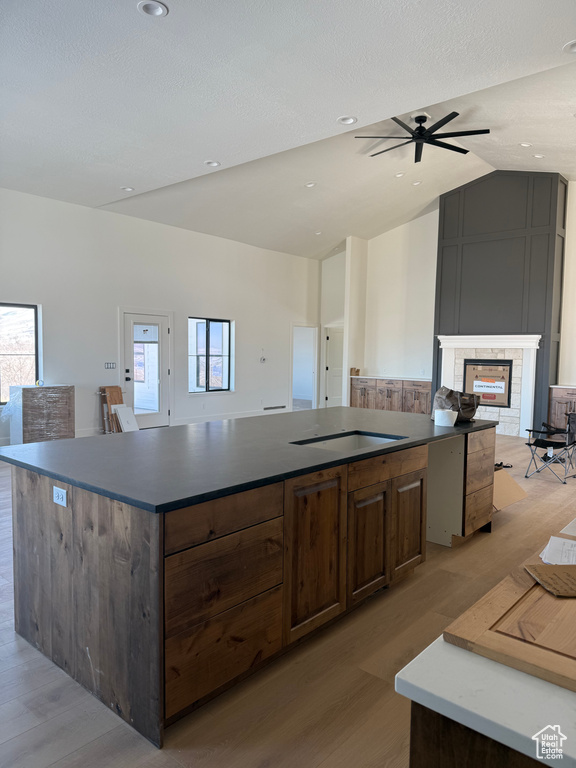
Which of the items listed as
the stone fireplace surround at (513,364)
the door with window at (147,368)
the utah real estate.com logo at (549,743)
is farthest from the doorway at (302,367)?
the utah real estate.com logo at (549,743)

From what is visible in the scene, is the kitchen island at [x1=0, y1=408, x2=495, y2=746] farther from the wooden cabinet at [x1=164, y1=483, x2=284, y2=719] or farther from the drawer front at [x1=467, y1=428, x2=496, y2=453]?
the drawer front at [x1=467, y1=428, x2=496, y2=453]

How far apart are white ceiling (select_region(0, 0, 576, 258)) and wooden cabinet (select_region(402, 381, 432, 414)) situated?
4226 millimetres

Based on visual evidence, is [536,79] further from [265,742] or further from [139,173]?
[265,742]

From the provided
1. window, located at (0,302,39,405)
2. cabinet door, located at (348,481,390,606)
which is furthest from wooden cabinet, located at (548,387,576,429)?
window, located at (0,302,39,405)

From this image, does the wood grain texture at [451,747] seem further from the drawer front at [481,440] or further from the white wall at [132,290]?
the white wall at [132,290]

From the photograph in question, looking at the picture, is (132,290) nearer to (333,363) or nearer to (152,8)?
(152,8)

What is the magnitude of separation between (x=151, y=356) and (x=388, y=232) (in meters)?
5.70

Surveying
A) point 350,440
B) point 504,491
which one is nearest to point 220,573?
point 350,440

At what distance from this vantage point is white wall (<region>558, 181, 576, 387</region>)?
28.2 feet

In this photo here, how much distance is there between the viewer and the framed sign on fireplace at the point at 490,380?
8844 millimetres

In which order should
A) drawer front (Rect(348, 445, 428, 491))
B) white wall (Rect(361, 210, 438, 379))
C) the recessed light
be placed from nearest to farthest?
drawer front (Rect(348, 445, 428, 491)), the recessed light, white wall (Rect(361, 210, 438, 379))

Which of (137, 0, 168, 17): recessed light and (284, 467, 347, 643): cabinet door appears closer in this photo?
(284, 467, 347, 643): cabinet door

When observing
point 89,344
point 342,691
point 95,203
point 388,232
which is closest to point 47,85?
point 95,203

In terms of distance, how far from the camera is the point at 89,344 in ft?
24.3
